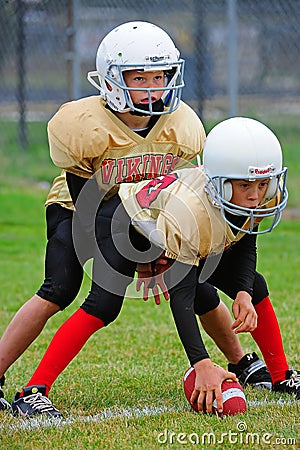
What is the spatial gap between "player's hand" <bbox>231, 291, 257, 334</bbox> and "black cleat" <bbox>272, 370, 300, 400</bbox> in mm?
474

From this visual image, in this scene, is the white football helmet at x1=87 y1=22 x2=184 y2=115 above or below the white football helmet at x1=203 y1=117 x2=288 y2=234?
above

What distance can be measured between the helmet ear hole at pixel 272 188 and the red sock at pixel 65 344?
848mm

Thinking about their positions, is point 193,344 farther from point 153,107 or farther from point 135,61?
point 135,61

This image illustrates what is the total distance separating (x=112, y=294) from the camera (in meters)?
3.71

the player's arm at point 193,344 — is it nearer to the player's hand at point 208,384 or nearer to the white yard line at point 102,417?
the player's hand at point 208,384

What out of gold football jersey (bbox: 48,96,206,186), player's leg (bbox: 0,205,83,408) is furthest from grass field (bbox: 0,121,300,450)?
gold football jersey (bbox: 48,96,206,186)

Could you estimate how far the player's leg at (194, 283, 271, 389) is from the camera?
4125 millimetres

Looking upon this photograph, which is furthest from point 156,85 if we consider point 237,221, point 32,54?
point 32,54

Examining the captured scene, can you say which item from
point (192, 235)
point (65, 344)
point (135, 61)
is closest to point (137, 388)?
point (65, 344)

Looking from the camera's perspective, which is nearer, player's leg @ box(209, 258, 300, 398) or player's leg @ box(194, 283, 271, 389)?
player's leg @ box(209, 258, 300, 398)

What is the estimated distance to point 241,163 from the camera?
11.4 ft

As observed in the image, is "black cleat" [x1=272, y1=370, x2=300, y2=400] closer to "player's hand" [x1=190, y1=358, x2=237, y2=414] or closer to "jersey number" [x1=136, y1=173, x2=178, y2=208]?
"player's hand" [x1=190, y1=358, x2=237, y2=414]

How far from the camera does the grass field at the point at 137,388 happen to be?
3271 millimetres

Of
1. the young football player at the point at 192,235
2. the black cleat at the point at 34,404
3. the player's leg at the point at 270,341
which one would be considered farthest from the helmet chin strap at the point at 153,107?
the black cleat at the point at 34,404
